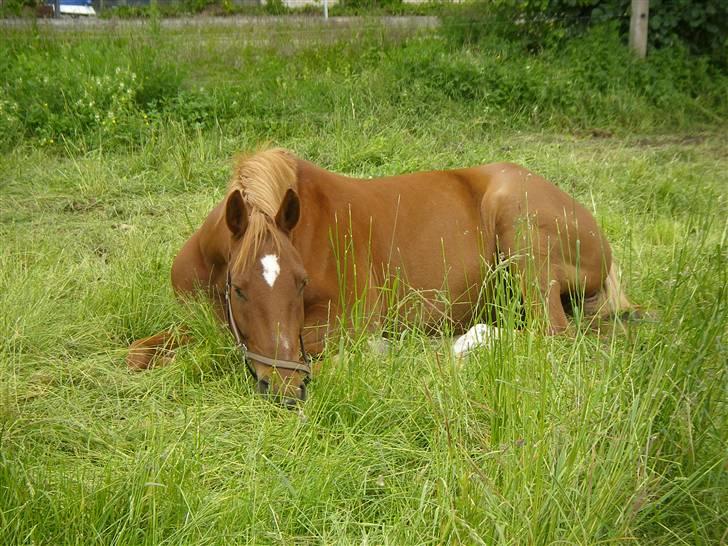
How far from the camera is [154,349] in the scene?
415 cm

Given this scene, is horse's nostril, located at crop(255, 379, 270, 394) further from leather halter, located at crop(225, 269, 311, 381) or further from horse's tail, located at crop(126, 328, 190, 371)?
horse's tail, located at crop(126, 328, 190, 371)

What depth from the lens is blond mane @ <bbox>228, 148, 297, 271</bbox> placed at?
3816mm

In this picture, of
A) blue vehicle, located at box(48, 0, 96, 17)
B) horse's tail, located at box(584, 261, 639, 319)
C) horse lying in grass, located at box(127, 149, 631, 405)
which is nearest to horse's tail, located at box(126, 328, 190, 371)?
horse lying in grass, located at box(127, 149, 631, 405)

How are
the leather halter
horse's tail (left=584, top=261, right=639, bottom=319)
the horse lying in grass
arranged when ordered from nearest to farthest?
1. the leather halter
2. the horse lying in grass
3. horse's tail (left=584, top=261, right=639, bottom=319)

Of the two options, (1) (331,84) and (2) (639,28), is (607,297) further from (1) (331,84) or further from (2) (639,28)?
(2) (639,28)

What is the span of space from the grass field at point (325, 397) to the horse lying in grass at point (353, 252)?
7.4 inches

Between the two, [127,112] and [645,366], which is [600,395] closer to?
[645,366]

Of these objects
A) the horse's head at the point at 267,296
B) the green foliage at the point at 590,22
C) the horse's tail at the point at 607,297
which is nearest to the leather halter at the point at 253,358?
the horse's head at the point at 267,296

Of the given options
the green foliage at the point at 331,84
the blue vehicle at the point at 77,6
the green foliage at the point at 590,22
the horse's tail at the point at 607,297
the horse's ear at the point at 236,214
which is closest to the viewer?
the horse's ear at the point at 236,214

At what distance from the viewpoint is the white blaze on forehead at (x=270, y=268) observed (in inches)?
147

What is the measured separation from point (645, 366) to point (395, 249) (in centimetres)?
212

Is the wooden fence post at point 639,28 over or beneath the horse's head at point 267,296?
over

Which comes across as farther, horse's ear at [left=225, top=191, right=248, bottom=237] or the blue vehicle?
the blue vehicle

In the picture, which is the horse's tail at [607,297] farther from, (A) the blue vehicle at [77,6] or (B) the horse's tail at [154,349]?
(A) the blue vehicle at [77,6]
